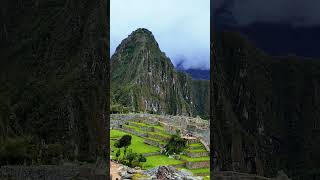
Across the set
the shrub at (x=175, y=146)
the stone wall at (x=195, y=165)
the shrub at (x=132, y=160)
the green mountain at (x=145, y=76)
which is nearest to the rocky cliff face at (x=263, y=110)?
the shrub at (x=132, y=160)

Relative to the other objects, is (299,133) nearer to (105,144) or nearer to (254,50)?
(254,50)

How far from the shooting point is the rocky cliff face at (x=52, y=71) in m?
10.5

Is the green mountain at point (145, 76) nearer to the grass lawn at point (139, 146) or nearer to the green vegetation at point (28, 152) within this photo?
the grass lawn at point (139, 146)

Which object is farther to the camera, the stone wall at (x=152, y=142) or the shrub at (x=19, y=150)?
the stone wall at (x=152, y=142)

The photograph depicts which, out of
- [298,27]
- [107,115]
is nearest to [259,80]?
[298,27]

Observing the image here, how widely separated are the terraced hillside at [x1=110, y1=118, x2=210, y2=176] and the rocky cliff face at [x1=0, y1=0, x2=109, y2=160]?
26.1 meters

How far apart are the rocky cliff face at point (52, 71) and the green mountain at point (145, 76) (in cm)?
9834

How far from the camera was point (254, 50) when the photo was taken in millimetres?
10086

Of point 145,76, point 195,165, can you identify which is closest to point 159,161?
point 195,165

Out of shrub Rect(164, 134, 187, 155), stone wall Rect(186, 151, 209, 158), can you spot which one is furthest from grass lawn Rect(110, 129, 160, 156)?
stone wall Rect(186, 151, 209, 158)

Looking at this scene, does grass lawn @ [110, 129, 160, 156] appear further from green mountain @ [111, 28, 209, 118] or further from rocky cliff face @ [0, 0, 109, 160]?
green mountain @ [111, 28, 209, 118]

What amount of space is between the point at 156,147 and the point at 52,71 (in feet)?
121

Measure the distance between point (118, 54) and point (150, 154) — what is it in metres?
92.8

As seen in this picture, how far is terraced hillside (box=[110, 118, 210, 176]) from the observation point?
39438mm
